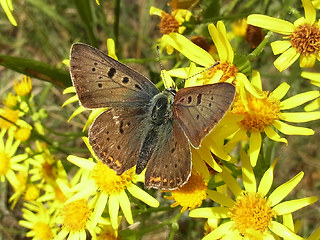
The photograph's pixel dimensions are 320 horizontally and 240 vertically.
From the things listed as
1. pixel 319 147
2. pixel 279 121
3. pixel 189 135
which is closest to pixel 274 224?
pixel 279 121

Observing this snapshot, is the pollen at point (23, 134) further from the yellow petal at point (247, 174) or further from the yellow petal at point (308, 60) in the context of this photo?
the yellow petal at point (308, 60)

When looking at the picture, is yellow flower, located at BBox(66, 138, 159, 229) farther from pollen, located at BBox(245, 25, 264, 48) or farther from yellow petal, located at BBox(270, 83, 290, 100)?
pollen, located at BBox(245, 25, 264, 48)

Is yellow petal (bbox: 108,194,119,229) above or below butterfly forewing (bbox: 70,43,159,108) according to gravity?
below

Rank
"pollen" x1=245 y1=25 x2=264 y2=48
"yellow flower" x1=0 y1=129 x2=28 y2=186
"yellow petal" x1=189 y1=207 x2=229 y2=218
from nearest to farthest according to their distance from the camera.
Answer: "yellow petal" x1=189 y1=207 x2=229 y2=218, "pollen" x1=245 y1=25 x2=264 y2=48, "yellow flower" x1=0 y1=129 x2=28 y2=186

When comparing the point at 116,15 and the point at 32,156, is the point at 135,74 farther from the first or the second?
the point at 32,156

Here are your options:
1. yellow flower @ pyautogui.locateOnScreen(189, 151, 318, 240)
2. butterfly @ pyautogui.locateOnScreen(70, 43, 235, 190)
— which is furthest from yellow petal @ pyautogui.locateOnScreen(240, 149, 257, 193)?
butterfly @ pyautogui.locateOnScreen(70, 43, 235, 190)

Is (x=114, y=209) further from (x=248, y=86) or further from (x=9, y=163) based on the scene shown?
(x=9, y=163)

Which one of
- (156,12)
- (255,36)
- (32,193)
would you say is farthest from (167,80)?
(32,193)
